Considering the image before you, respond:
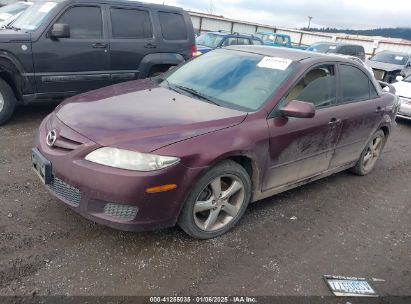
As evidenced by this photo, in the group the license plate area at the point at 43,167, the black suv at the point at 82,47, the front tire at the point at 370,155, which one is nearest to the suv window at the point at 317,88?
the front tire at the point at 370,155

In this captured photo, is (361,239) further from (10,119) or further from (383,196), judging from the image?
(10,119)

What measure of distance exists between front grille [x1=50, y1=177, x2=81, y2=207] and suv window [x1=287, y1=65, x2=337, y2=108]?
2103 millimetres

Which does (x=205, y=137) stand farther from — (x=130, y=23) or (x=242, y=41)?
(x=242, y=41)

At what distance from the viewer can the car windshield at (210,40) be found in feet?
42.3

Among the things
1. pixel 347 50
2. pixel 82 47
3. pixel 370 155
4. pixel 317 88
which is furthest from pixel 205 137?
pixel 347 50

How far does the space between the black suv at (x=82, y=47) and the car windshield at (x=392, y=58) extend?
11450 millimetres

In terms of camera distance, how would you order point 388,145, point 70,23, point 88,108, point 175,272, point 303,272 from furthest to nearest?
point 388,145, point 70,23, point 88,108, point 303,272, point 175,272

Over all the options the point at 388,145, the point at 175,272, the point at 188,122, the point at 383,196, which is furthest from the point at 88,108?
the point at 388,145

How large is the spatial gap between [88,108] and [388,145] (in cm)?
613

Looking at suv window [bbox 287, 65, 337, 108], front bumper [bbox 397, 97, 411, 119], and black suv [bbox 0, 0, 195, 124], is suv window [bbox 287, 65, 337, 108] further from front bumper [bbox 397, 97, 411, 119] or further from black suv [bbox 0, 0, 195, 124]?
front bumper [bbox 397, 97, 411, 119]

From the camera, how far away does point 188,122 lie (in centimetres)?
306

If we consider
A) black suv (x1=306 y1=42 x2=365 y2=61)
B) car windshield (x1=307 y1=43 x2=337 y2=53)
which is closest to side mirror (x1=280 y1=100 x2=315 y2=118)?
black suv (x1=306 y1=42 x2=365 y2=61)

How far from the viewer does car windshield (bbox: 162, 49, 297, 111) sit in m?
3.57

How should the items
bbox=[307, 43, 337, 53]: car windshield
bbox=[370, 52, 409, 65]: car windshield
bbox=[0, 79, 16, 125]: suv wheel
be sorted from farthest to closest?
bbox=[307, 43, 337, 53]: car windshield < bbox=[370, 52, 409, 65]: car windshield < bbox=[0, 79, 16, 125]: suv wheel
